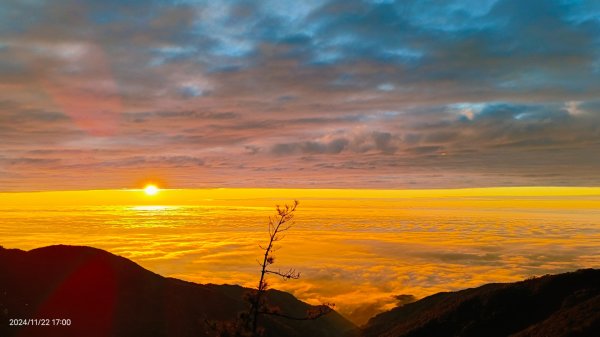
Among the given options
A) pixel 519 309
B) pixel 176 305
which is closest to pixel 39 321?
pixel 176 305

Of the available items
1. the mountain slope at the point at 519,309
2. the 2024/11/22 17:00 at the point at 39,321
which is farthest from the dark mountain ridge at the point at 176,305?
the 2024/11/22 17:00 at the point at 39,321

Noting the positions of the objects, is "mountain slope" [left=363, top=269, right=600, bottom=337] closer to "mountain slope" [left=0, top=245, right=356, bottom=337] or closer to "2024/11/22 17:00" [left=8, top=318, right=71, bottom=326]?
"mountain slope" [left=0, top=245, right=356, bottom=337]

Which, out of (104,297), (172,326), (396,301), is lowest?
(396,301)

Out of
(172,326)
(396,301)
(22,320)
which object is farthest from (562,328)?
(396,301)

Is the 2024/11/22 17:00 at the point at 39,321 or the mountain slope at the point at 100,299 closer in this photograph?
the 2024/11/22 17:00 at the point at 39,321

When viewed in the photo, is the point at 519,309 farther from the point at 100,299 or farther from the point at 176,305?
the point at 100,299

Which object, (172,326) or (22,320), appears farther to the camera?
(172,326)

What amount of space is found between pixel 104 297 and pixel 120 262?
1728cm

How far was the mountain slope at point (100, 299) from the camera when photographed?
3494 inches

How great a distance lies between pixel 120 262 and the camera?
116938 millimetres

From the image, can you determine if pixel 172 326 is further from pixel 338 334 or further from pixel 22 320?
pixel 338 334

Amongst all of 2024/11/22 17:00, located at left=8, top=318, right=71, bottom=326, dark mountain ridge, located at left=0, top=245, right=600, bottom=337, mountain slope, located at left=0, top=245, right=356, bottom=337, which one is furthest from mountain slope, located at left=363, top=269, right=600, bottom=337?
2024/11/22 17:00, located at left=8, top=318, right=71, bottom=326

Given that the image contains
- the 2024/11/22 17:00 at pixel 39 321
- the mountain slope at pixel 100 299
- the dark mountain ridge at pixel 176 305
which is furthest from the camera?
the mountain slope at pixel 100 299

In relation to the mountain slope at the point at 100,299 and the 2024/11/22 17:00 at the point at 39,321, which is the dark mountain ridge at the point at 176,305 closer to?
the mountain slope at the point at 100,299
